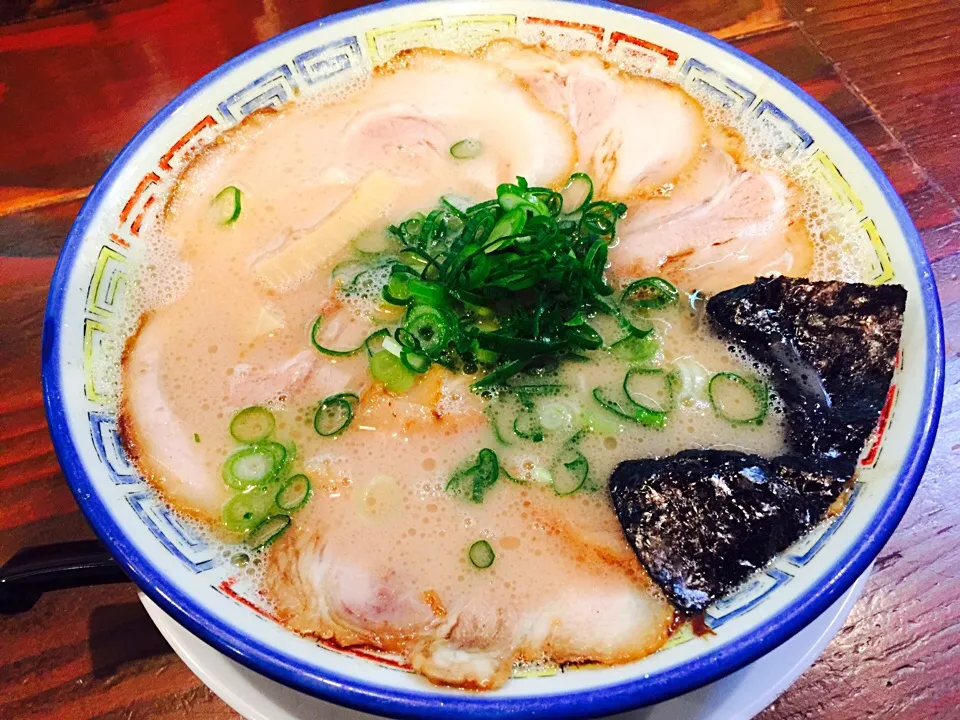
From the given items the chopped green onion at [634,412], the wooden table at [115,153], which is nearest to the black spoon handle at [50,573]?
the wooden table at [115,153]

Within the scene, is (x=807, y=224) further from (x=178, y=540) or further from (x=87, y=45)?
(x=87, y=45)

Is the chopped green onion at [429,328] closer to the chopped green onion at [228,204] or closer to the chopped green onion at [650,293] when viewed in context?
the chopped green onion at [650,293]

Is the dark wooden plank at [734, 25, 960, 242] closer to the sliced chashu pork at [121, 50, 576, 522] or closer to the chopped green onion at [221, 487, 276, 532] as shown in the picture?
the sliced chashu pork at [121, 50, 576, 522]

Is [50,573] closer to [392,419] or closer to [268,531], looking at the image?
[268,531]

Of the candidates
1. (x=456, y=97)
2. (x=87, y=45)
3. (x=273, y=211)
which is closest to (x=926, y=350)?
(x=456, y=97)

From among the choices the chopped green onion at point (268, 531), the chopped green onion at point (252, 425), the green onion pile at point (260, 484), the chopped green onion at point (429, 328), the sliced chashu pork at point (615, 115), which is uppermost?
the sliced chashu pork at point (615, 115)

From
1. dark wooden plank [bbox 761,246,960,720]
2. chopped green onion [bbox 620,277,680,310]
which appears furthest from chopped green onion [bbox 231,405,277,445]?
dark wooden plank [bbox 761,246,960,720]
